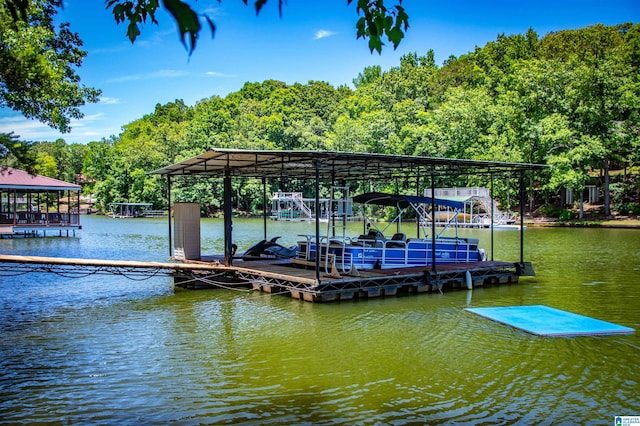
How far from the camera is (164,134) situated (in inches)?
3703

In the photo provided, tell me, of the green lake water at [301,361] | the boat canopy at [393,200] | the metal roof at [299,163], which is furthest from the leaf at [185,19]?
the boat canopy at [393,200]

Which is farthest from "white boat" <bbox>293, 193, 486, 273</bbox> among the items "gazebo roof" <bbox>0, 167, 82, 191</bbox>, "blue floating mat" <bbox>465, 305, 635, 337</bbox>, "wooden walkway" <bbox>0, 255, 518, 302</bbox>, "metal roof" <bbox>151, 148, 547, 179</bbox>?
"gazebo roof" <bbox>0, 167, 82, 191</bbox>

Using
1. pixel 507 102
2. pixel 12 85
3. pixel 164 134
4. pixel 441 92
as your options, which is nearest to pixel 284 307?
pixel 12 85

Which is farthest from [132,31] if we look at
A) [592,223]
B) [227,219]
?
[592,223]

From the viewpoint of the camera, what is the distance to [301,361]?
420 inches

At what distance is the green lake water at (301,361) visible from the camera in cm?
828

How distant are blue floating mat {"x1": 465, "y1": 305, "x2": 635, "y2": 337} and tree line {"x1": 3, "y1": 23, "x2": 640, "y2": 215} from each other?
14709 mm

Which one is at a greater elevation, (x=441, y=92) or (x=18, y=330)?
(x=441, y=92)

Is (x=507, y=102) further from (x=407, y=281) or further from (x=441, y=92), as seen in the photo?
(x=407, y=281)

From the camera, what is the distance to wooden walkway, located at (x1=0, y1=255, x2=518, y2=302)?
15820mm

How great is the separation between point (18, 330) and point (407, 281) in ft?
36.2

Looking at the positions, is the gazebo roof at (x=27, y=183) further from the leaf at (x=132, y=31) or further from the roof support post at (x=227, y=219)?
the leaf at (x=132, y=31)

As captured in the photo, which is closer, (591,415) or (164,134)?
(591,415)

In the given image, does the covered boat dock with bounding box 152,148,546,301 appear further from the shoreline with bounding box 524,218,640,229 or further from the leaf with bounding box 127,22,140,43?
the shoreline with bounding box 524,218,640,229
